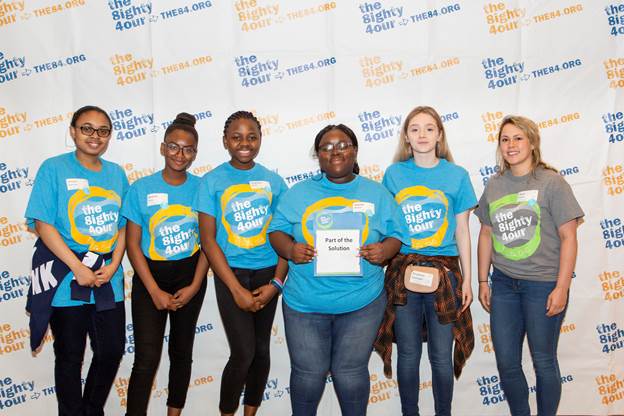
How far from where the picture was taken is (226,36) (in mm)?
3000

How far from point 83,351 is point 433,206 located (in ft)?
6.58

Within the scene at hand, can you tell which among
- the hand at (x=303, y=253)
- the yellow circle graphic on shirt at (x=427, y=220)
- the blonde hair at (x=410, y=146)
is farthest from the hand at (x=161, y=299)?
the blonde hair at (x=410, y=146)

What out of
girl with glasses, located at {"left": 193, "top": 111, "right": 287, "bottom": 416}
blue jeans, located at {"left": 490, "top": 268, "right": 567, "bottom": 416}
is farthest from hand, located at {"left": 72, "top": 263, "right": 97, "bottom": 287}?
blue jeans, located at {"left": 490, "top": 268, "right": 567, "bottom": 416}

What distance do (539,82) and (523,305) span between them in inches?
63.0

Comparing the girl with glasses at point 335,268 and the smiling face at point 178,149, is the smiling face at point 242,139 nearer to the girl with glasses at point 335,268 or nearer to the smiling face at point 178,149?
the smiling face at point 178,149

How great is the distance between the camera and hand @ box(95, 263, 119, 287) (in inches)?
90.7

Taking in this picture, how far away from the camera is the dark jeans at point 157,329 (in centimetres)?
237

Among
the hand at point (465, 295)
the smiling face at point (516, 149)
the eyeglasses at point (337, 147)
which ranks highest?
the eyeglasses at point (337, 147)

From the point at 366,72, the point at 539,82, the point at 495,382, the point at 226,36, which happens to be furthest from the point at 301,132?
the point at 495,382

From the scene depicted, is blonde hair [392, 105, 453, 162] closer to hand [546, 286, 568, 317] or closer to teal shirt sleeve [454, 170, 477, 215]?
teal shirt sleeve [454, 170, 477, 215]

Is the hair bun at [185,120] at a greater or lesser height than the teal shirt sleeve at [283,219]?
greater

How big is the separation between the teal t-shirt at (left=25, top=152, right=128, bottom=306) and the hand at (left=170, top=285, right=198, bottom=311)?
0.30 m

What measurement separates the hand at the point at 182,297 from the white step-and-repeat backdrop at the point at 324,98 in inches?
26.6

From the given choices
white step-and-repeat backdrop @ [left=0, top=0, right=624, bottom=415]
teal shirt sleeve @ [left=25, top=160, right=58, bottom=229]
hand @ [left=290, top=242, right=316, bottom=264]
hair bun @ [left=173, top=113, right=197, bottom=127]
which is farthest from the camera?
white step-and-repeat backdrop @ [left=0, top=0, right=624, bottom=415]
